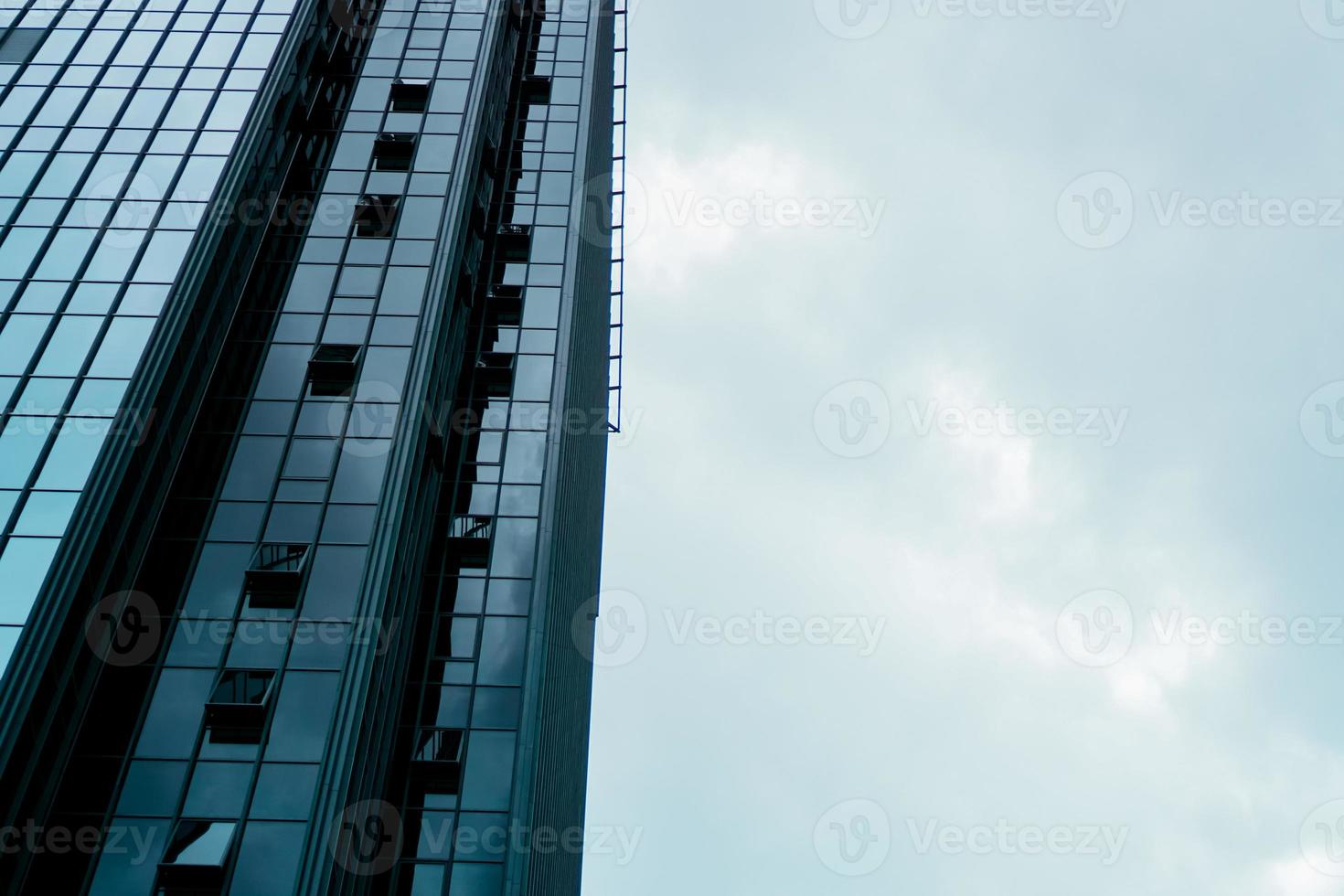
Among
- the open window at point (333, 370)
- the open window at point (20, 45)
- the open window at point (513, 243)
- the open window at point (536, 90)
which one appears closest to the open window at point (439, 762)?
the open window at point (333, 370)

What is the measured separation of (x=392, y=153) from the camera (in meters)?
48.9

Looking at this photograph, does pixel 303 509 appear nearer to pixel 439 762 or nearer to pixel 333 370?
pixel 333 370

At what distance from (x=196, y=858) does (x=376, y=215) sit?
25033 mm

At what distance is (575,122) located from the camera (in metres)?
56.2

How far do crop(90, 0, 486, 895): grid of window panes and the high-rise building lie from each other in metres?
0.09

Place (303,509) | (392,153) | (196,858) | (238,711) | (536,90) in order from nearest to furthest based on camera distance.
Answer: (196,858) → (238,711) → (303,509) → (392,153) → (536,90)

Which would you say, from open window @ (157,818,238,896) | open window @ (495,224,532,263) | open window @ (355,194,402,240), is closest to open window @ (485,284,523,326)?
open window @ (495,224,532,263)

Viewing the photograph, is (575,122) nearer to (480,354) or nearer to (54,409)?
(480,354)

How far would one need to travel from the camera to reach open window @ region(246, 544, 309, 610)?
3462cm

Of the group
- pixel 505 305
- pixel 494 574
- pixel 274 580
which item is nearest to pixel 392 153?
pixel 505 305

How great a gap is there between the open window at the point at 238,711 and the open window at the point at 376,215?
18997mm

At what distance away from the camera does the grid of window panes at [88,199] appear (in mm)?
32969

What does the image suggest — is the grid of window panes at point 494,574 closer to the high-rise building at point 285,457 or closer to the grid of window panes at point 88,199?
the high-rise building at point 285,457

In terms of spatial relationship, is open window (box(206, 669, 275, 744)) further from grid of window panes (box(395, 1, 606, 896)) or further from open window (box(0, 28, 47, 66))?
open window (box(0, 28, 47, 66))
